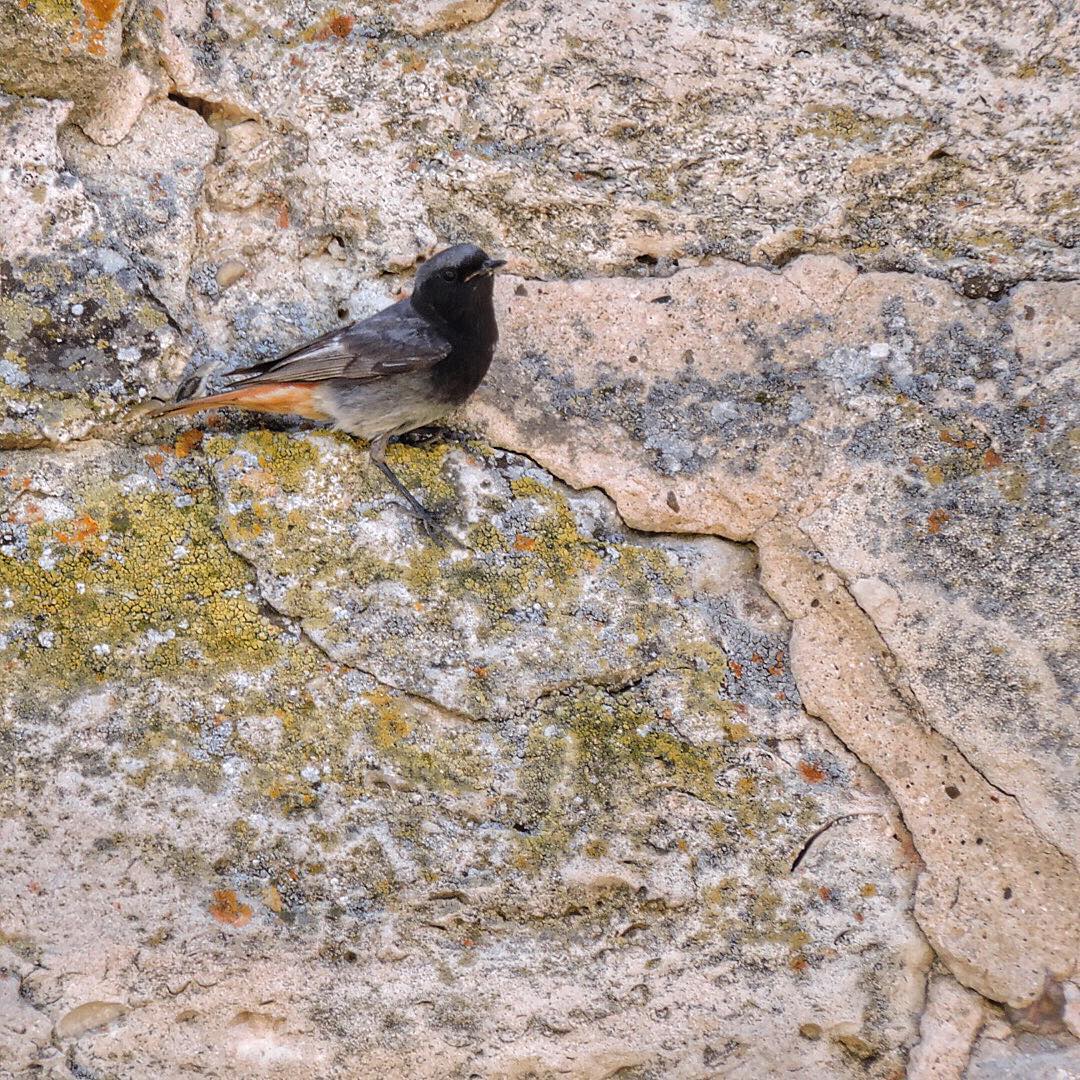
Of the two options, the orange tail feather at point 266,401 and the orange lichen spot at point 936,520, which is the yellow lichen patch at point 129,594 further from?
the orange lichen spot at point 936,520

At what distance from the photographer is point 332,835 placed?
9.14 feet

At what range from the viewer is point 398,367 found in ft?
9.58

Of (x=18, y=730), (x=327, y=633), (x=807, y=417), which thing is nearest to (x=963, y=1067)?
(x=807, y=417)

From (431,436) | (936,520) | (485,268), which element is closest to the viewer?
(936,520)

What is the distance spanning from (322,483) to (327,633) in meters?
0.42

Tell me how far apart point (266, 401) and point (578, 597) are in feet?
3.31

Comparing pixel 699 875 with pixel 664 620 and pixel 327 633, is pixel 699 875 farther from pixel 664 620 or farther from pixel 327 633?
pixel 327 633

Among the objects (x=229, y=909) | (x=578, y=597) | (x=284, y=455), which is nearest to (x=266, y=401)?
(x=284, y=455)

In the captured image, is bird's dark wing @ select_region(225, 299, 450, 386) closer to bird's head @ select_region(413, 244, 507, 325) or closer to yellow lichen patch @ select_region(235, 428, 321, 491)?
bird's head @ select_region(413, 244, 507, 325)

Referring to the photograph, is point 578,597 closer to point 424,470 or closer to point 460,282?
point 424,470

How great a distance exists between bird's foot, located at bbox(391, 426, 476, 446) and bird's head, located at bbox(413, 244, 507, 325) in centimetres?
32

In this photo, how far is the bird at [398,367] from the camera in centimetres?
284

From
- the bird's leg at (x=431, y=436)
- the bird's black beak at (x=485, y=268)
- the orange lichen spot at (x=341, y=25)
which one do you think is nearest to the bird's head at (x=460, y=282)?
the bird's black beak at (x=485, y=268)

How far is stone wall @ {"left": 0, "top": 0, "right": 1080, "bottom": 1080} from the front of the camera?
2.70 meters
